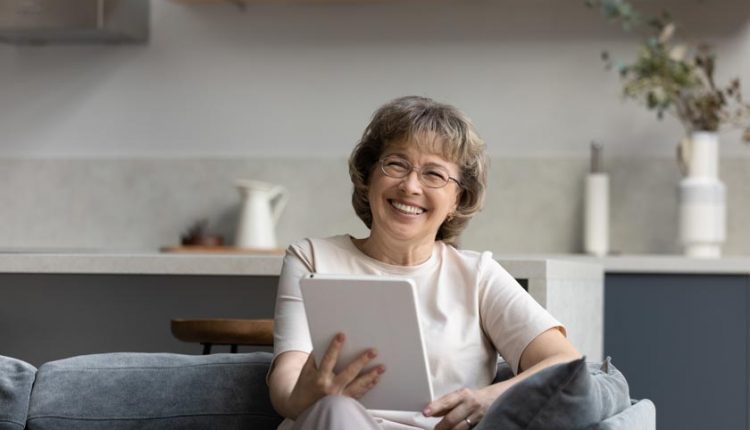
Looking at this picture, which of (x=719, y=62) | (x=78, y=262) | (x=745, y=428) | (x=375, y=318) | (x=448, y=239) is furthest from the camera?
(x=719, y=62)

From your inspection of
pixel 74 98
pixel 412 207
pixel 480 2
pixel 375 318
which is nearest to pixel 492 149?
pixel 480 2

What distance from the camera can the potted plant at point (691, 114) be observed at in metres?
4.72

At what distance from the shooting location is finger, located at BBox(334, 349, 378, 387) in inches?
81.4

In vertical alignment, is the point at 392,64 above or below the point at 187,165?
above

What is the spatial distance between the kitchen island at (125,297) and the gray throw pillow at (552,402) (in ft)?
3.73

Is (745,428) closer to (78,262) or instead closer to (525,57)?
(525,57)

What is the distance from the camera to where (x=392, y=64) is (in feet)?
17.3

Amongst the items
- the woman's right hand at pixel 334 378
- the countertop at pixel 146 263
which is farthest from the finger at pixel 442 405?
the countertop at pixel 146 263

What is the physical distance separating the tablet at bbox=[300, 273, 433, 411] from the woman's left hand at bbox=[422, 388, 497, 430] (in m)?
0.06

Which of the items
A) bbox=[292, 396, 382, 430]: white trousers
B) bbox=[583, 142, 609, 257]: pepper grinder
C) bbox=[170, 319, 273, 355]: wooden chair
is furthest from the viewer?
bbox=[583, 142, 609, 257]: pepper grinder

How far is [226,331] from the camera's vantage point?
9.77 feet

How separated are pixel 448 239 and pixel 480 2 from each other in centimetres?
277

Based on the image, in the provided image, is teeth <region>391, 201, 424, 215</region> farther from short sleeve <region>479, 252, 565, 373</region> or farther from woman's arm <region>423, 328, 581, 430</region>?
woman's arm <region>423, 328, 581, 430</region>

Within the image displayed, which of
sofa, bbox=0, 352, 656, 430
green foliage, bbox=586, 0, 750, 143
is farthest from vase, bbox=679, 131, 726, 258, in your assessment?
sofa, bbox=0, 352, 656, 430
